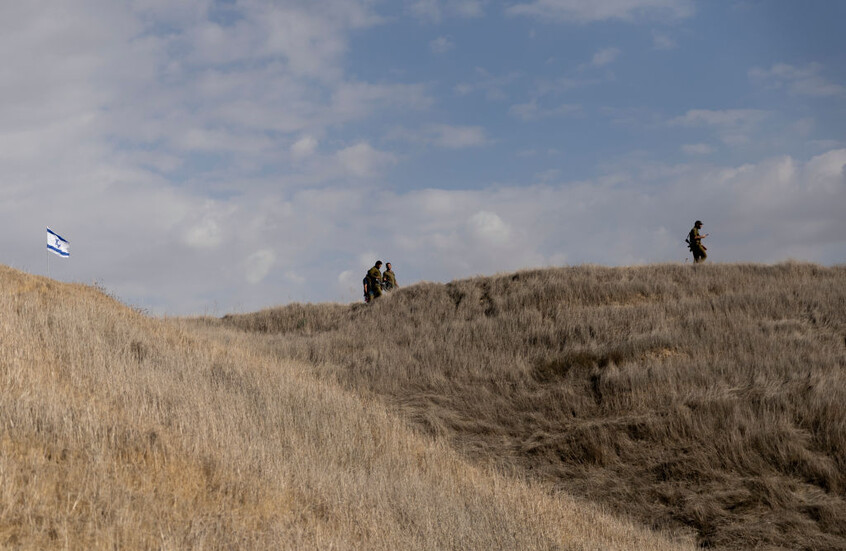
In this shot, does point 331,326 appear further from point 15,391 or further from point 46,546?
point 46,546

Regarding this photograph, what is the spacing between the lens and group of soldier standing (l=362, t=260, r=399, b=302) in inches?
1041

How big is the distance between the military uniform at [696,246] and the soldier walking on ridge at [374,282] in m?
11.8

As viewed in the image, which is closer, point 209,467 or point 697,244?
point 209,467

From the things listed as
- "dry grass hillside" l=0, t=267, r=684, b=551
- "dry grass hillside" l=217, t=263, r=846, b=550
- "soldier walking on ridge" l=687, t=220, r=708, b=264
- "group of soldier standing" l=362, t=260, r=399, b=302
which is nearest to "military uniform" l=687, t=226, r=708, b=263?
"soldier walking on ridge" l=687, t=220, r=708, b=264

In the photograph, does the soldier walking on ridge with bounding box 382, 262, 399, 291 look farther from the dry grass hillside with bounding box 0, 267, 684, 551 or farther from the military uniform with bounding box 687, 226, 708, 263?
the dry grass hillside with bounding box 0, 267, 684, 551

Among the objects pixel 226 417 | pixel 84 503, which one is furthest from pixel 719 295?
pixel 84 503

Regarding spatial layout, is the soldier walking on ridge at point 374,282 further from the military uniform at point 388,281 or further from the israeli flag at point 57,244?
the israeli flag at point 57,244

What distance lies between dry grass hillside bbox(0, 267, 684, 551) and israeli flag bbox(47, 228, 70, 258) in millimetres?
5224

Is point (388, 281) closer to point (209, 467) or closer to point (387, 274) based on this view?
point (387, 274)

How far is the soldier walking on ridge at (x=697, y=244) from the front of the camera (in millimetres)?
25656

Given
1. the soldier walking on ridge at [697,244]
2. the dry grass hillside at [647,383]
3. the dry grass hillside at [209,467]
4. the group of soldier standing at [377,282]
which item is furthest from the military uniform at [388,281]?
the dry grass hillside at [209,467]

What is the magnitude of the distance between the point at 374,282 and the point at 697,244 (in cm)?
1217

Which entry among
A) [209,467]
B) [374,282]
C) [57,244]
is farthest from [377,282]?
[209,467]

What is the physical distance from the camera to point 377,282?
26438mm
